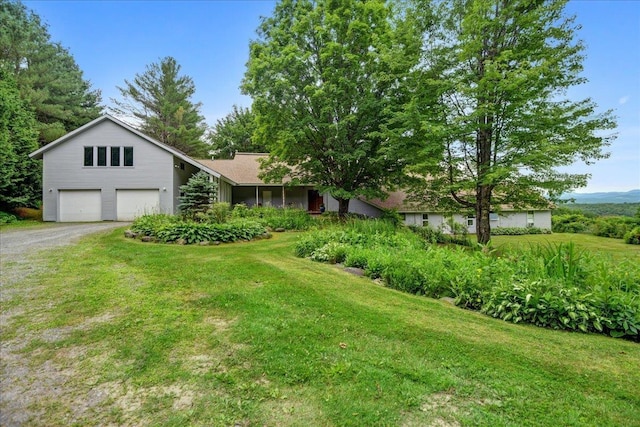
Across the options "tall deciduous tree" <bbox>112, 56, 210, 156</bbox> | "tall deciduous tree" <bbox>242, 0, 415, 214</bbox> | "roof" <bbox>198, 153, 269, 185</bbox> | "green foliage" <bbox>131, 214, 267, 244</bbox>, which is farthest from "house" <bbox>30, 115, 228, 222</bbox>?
"tall deciduous tree" <bbox>112, 56, 210, 156</bbox>

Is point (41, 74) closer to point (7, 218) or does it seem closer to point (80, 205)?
point (7, 218)

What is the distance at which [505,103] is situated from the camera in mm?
9719

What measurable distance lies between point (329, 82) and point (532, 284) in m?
12.2

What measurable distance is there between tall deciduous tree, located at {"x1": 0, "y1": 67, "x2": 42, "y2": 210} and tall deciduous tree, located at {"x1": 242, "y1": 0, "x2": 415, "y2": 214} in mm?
13094

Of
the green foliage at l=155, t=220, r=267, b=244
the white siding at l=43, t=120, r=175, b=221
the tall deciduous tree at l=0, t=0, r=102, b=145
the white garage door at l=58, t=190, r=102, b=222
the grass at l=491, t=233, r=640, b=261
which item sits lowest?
the grass at l=491, t=233, r=640, b=261

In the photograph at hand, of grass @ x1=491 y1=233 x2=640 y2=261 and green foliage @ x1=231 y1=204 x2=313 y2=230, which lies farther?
green foliage @ x1=231 y1=204 x2=313 y2=230

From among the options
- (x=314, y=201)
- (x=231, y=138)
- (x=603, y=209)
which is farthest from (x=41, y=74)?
(x=603, y=209)

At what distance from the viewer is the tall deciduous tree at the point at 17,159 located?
16797 mm

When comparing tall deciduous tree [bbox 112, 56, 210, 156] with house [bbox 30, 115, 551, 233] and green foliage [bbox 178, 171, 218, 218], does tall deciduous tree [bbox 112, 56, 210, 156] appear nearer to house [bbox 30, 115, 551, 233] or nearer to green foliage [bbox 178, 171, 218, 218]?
house [bbox 30, 115, 551, 233]

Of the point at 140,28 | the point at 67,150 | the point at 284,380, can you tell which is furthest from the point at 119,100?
the point at 284,380

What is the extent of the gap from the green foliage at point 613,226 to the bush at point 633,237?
2.23 meters

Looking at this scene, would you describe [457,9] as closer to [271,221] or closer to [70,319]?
[271,221]

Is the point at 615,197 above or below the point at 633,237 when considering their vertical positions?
above

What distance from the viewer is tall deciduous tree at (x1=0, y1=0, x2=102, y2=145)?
75.3 ft
